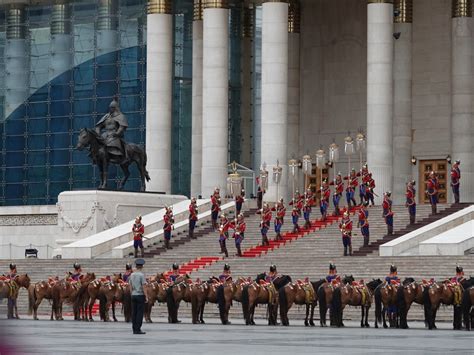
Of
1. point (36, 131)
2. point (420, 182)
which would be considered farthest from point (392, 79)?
point (36, 131)

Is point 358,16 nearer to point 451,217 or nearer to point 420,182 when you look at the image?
point 420,182

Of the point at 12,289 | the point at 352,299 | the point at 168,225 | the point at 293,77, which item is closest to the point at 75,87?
the point at 293,77

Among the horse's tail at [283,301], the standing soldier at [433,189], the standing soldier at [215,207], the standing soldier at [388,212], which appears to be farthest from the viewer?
the standing soldier at [215,207]

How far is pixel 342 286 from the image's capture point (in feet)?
124

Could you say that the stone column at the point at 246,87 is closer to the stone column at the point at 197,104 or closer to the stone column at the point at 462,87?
the stone column at the point at 197,104

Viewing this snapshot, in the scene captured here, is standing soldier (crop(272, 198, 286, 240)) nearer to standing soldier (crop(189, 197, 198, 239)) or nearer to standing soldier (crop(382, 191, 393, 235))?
standing soldier (crop(189, 197, 198, 239))

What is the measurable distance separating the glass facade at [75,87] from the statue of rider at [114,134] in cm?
1184

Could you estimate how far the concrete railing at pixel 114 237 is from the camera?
187ft

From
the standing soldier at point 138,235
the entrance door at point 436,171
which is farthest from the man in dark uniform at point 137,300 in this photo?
the entrance door at point 436,171

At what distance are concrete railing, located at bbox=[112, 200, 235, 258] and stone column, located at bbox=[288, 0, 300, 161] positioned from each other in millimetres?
10520

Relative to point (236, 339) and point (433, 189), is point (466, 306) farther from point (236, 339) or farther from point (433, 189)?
point (433, 189)

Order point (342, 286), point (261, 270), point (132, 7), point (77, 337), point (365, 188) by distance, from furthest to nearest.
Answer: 1. point (132, 7)
2. point (365, 188)
3. point (261, 270)
4. point (342, 286)
5. point (77, 337)

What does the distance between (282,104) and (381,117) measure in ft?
14.5

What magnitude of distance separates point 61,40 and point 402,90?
20696 mm
